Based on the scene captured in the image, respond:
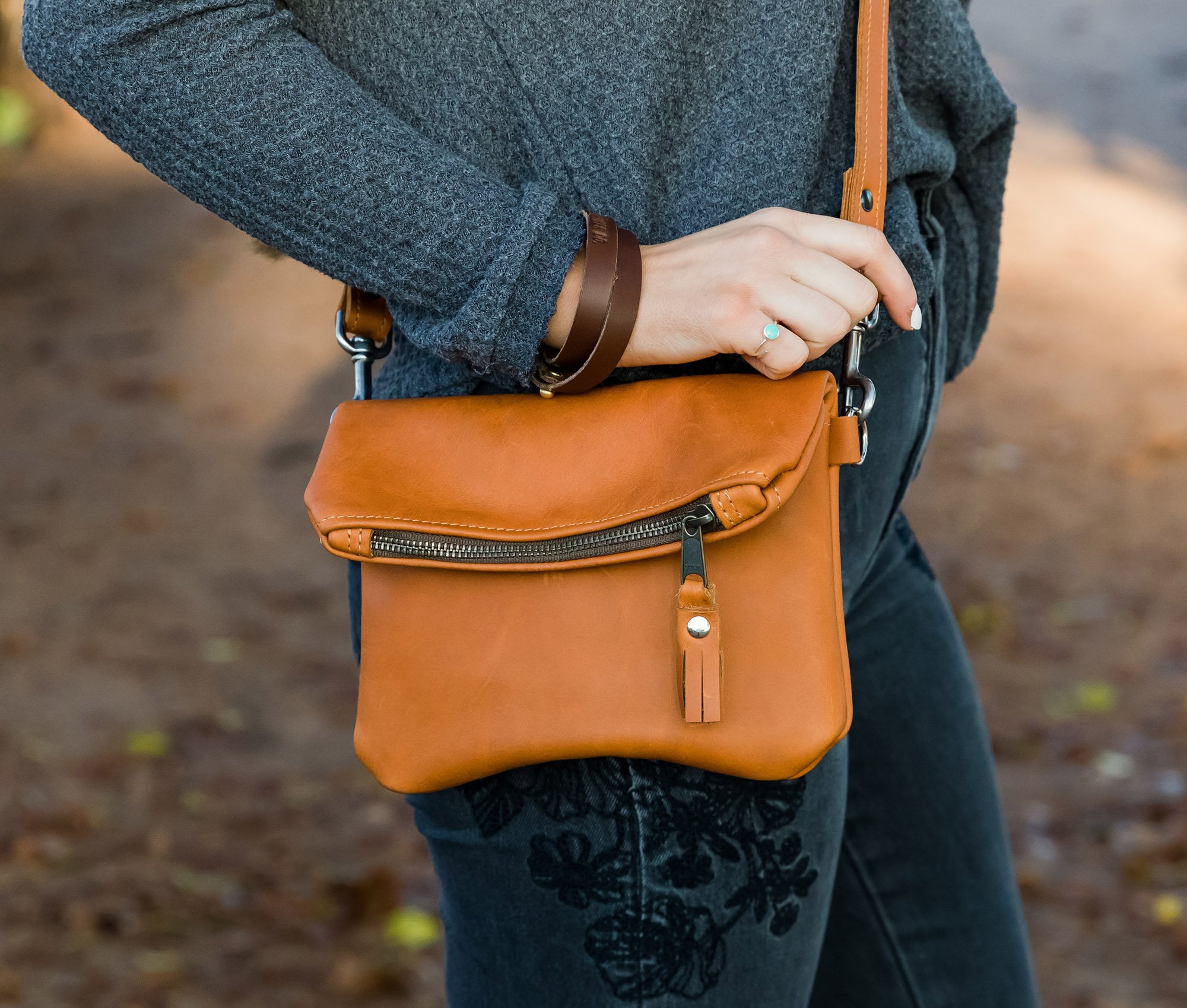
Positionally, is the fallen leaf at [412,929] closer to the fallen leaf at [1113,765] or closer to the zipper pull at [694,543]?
the fallen leaf at [1113,765]

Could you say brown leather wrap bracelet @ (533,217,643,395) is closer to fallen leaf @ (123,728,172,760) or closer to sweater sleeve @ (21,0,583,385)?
sweater sleeve @ (21,0,583,385)

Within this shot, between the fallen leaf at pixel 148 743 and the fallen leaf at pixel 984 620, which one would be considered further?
the fallen leaf at pixel 984 620

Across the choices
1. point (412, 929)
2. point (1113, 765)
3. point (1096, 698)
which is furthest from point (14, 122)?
point (1113, 765)

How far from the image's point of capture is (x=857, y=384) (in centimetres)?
99

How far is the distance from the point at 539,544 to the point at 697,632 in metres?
0.15

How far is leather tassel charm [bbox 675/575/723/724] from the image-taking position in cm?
90

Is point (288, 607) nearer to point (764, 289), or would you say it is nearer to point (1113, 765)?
point (1113, 765)

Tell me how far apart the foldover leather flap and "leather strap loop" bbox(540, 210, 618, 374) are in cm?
6

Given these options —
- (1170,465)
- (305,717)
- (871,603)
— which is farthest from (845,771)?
(1170,465)

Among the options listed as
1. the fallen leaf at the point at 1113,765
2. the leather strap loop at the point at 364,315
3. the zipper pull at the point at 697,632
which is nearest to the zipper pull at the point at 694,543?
the zipper pull at the point at 697,632

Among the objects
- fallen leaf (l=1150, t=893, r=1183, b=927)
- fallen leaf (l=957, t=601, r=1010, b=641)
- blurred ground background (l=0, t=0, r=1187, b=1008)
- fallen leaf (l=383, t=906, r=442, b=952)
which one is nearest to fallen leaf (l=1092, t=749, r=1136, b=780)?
blurred ground background (l=0, t=0, r=1187, b=1008)

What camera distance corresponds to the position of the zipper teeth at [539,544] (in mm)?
931

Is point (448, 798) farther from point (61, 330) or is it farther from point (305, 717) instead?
point (61, 330)

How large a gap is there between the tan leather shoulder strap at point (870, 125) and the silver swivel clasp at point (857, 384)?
0.30 feet
